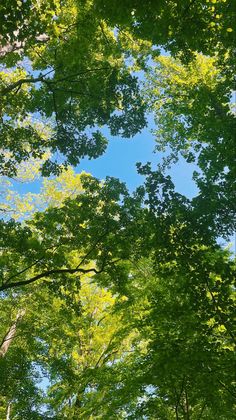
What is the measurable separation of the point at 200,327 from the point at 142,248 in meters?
2.25

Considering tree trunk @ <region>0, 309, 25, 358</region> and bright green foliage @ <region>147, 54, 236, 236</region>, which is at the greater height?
bright green foliage @ <region>147, 54, 236, 236</region>

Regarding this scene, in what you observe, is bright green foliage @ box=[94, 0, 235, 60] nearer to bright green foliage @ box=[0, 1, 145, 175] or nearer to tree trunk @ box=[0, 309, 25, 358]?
bright green foliage @ box=[0, 1, 145, 175]

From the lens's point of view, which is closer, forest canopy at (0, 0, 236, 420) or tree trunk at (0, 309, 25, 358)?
forest canopy at (0, 0, 236, 420)

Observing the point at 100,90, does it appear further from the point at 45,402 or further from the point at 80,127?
the point at 45,402

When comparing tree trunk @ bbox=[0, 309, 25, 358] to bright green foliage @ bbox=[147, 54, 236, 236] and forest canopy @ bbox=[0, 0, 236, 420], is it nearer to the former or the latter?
forest canopy @ bbox=[0, 0, 236, 420]

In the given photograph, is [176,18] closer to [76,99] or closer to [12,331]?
[76,99]

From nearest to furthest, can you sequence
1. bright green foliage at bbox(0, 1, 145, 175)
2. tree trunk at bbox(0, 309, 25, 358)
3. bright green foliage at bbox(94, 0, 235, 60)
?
bright green foliage at bbox(94, 0, 235, 60) < bright green foliage at bbox(0, 1, 145, 175) < tree trunk at bbox(0, 309, 25, 358)

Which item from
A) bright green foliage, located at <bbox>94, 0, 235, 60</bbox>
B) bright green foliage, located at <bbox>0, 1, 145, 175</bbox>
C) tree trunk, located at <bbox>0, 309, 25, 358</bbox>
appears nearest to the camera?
bright green foliage, located at <bbox>94, 0, 235, 60</bbox>

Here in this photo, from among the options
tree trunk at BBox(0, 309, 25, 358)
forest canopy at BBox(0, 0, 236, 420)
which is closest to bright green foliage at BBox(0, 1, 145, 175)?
forest canopy at BBox(0, 0, 236, 420)

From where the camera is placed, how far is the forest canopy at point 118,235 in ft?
23.1

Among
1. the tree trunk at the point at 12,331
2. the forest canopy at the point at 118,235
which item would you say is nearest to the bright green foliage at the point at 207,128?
the forest canopy at the point at 118,235

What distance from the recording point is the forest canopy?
7.05 m

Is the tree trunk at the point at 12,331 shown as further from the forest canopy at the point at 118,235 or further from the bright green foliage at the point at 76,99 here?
the bright green foliage at the point at 76,99

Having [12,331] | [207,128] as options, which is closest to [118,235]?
[207,128]
